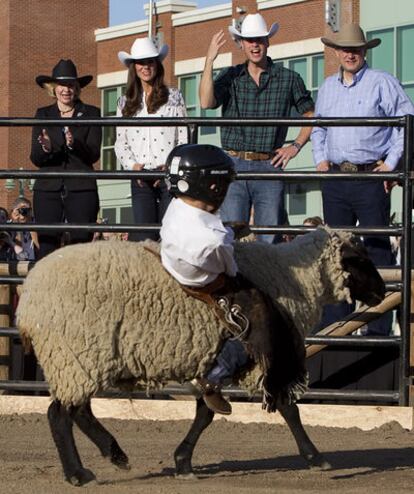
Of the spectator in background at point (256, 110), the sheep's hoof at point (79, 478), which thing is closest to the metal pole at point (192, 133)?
the spectator in background at point (256, 110)

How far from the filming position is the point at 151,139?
9.61 meters

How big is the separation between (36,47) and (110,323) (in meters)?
44.7

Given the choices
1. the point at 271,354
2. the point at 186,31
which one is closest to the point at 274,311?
the point at 271,354

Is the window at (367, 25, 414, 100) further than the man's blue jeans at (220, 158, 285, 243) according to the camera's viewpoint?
Yes

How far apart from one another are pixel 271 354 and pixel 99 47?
140 feet

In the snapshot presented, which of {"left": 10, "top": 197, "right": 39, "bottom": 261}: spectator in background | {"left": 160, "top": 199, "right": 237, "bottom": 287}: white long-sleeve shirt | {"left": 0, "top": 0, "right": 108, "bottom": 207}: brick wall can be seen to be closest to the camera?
{"left": 160, "top": 199, "right": 237, "bottom": 287}: white long-sleeve shirt

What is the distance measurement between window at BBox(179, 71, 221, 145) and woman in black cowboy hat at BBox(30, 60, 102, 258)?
82.6 ft

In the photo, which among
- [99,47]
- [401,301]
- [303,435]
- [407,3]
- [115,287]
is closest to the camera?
[115,287]

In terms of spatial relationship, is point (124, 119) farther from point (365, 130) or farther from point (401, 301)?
point (401, 301)

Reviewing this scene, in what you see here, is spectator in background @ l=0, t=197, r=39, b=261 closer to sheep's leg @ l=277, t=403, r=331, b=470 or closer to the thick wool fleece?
the thick wool fleece

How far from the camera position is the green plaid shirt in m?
9.49

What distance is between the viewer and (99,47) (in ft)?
158

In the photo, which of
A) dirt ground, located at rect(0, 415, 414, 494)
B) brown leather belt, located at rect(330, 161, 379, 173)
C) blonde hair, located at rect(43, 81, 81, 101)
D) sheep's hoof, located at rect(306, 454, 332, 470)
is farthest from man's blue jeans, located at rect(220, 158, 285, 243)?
sheep's hoof, located at rect(306, 454, 332, 470)

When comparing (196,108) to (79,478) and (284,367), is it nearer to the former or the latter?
(284,367)
